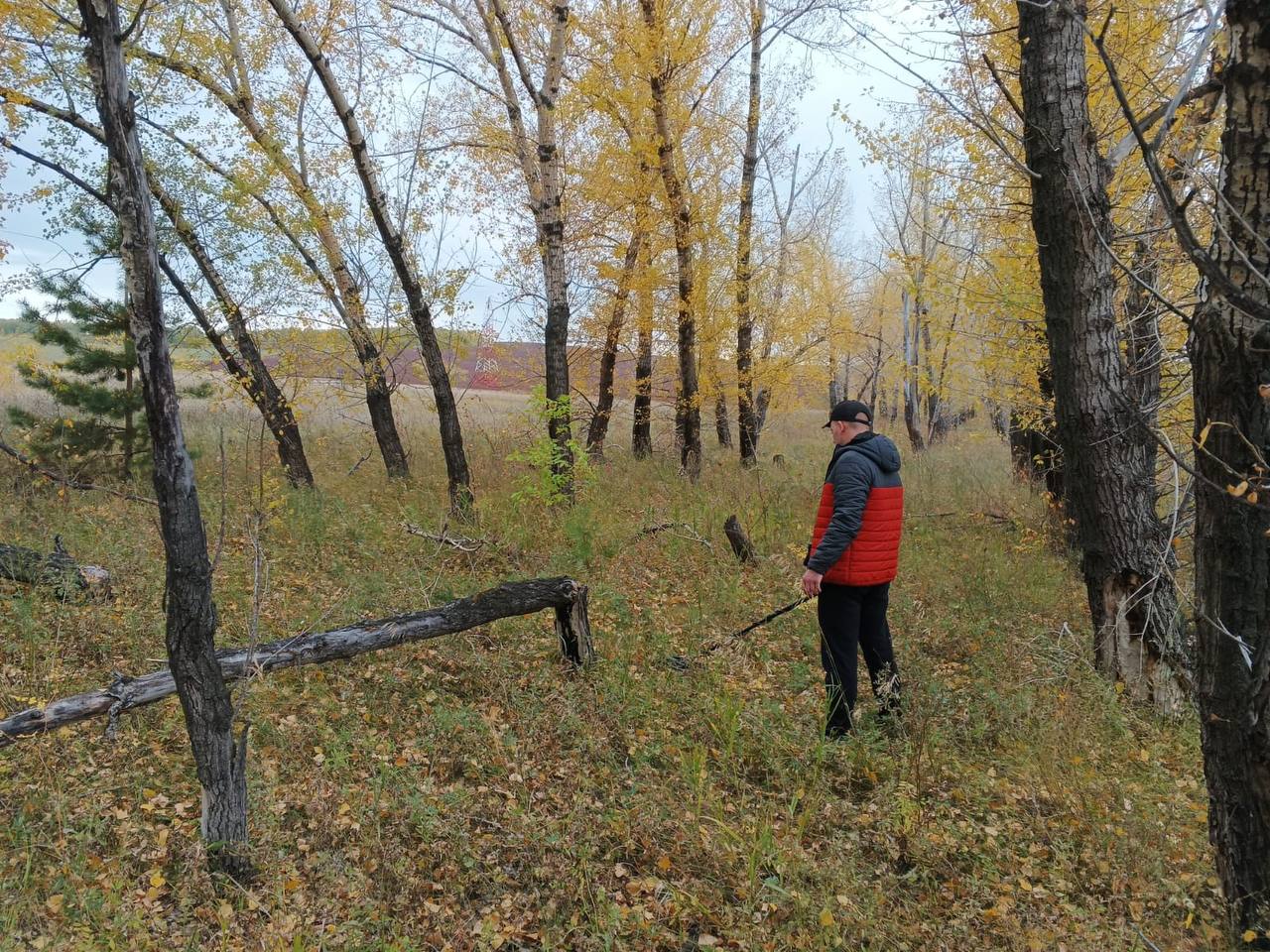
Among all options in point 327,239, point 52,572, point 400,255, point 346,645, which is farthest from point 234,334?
point 346,645

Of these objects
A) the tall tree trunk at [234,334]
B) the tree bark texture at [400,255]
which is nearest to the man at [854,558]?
the tree bark texture at [400,255]

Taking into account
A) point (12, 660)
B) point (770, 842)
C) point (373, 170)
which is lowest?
point (770, 842)

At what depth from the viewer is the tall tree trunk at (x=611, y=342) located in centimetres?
1156

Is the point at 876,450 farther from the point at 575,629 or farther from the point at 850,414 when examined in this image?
the point at 575,629

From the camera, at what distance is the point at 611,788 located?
11.3ft

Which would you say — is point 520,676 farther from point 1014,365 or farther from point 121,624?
point 1014,365

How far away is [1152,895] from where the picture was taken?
2.66 meters

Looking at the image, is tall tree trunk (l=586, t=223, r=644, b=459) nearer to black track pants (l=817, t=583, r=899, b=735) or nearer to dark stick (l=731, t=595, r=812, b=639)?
dark stick (l=731, t=595, r=812, b=639)

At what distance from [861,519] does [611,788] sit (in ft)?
6.49

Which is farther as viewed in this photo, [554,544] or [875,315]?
[875,315]

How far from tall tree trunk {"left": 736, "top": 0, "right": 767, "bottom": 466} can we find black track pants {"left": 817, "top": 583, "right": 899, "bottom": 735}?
26.8ft

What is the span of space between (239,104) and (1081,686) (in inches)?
411

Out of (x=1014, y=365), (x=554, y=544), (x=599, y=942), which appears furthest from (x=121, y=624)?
(x=1014, y=365)

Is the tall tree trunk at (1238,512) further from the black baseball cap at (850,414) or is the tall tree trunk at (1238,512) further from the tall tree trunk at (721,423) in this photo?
the tall tree trunk at (721,423)
